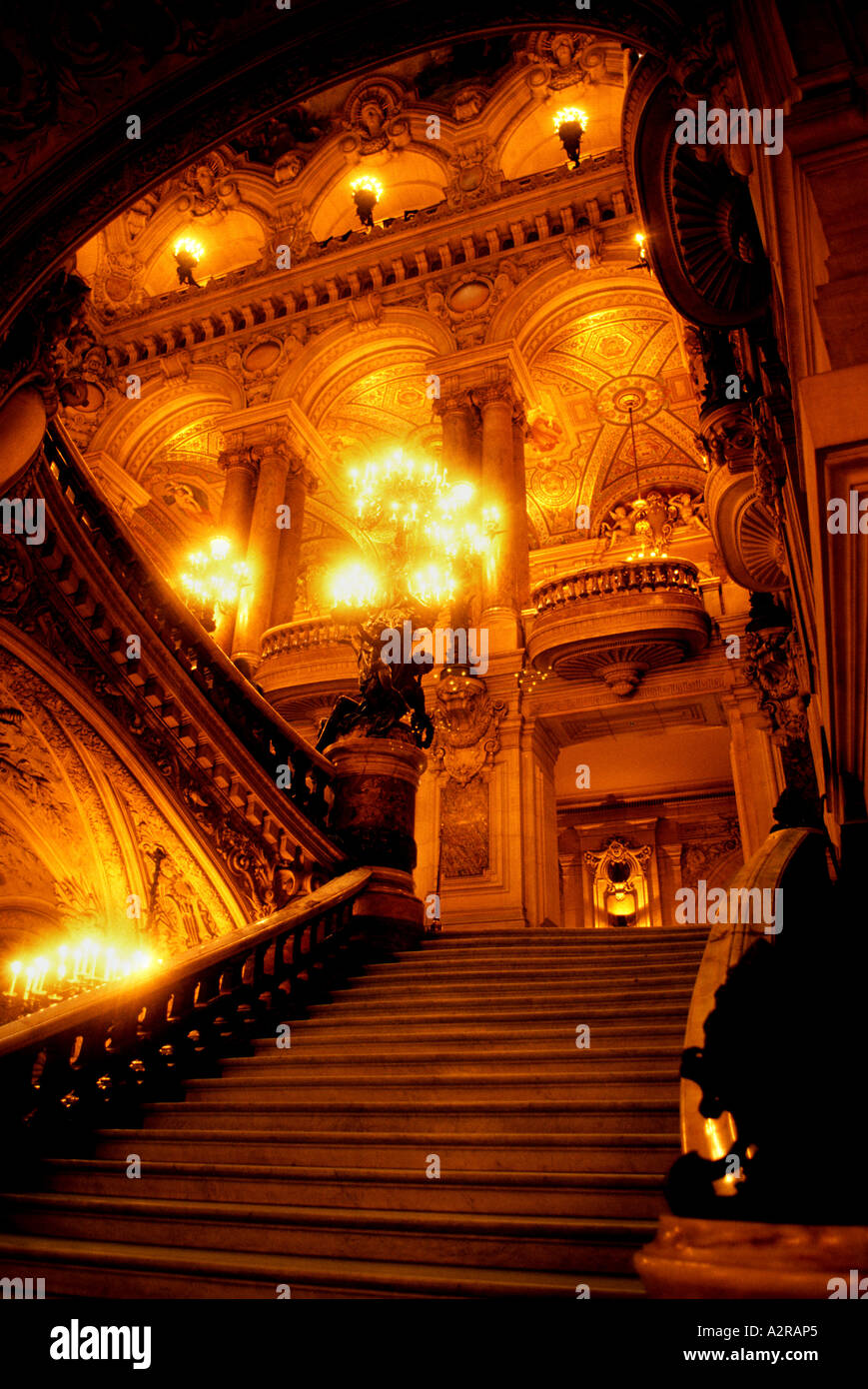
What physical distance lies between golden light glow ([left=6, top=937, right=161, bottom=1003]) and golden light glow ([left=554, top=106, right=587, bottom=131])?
15.2m

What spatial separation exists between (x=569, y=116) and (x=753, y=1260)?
1795cm

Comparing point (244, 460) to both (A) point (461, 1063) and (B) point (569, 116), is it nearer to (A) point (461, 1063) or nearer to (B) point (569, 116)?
(B) point (569, 116)

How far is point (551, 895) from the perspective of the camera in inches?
450

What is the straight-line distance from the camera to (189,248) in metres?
18.1

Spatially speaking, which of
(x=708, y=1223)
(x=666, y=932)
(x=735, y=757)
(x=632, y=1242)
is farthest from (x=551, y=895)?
(x=708, y=1223)

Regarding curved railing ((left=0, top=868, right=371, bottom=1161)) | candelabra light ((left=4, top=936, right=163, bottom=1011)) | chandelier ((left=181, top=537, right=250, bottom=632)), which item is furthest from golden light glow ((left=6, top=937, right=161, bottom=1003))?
chandelier ((left=181, top=537, right=250, bottom=632))

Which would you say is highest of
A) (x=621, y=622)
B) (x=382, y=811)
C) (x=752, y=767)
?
(x=621, y=622)

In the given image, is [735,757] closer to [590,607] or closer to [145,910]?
[590,607]

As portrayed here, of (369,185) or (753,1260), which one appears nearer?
(753,1260)

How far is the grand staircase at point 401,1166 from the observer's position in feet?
8.03

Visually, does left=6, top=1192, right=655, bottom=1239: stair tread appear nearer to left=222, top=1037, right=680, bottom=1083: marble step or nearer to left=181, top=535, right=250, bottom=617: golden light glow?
left=222, top=1037, right=680, bottom=1083: marble step

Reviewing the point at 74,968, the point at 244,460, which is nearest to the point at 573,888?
the point at 244,460

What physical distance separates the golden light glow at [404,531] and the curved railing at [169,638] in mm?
1333

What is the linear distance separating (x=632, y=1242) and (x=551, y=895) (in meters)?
9.17
